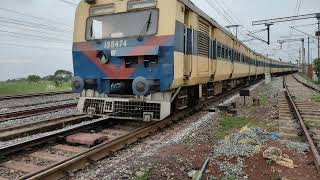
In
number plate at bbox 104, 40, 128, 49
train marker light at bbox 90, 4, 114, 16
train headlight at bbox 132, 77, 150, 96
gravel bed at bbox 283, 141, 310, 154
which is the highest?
train marker light at bbox 90, 4, 114, 16

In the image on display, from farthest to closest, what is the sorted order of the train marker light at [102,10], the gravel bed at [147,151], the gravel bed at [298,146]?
the train marker light at [102,10], the gravel bed at [298,146], the gravel bed at [147,151]

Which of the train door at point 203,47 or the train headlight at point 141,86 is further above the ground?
the train door at point 203,47

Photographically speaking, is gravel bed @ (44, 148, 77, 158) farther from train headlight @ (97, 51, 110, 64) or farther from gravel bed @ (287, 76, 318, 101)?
gravel bed @ (287, 76, 318, 101)

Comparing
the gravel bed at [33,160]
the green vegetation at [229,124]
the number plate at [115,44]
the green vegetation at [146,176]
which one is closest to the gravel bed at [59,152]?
the gravel bed at [33,160]

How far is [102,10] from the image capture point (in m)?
8.82

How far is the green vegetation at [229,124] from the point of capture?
27.3 ft

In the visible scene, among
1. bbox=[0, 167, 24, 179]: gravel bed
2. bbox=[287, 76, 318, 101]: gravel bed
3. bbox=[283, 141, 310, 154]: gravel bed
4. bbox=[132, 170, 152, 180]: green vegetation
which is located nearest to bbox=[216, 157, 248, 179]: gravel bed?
bbox=[132, 170, 152, 180]: green vegetation

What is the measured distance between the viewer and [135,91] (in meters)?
7.93

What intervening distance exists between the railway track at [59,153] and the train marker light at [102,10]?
274cm

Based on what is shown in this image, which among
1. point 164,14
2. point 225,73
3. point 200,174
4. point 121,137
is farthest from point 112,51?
point 225,73

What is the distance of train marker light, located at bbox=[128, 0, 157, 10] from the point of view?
821 cm

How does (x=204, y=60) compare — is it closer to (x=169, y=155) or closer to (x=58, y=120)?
(x=58, y=120)

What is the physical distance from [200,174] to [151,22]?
429cm

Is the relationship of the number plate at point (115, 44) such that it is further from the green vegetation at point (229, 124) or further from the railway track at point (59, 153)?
the green vegetation at point (229, 124)
